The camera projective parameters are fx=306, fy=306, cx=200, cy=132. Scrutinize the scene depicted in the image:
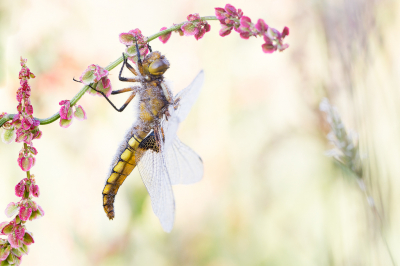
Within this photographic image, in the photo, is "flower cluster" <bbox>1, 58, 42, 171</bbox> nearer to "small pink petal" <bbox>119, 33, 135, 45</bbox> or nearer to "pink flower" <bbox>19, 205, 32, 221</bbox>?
"pink flower" <bbox>19, 205, 32, 221</bbox>

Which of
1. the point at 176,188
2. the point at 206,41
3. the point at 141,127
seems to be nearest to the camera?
the point at 141,127

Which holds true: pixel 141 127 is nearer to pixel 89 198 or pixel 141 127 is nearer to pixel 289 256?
pixel 89 198

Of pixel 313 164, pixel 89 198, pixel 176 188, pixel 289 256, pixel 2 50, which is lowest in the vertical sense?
pixel 289 256

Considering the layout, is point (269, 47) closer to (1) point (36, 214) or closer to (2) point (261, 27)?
(2) point (261, 27)

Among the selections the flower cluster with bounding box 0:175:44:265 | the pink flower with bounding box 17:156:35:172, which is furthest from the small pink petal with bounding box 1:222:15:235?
the pink flower with bounding box 17:156:35:172

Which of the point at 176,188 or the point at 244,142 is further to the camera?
the point at 244,142

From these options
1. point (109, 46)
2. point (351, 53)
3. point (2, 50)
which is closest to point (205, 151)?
point (109, 46)

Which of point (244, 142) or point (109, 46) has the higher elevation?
point (109, 46)
